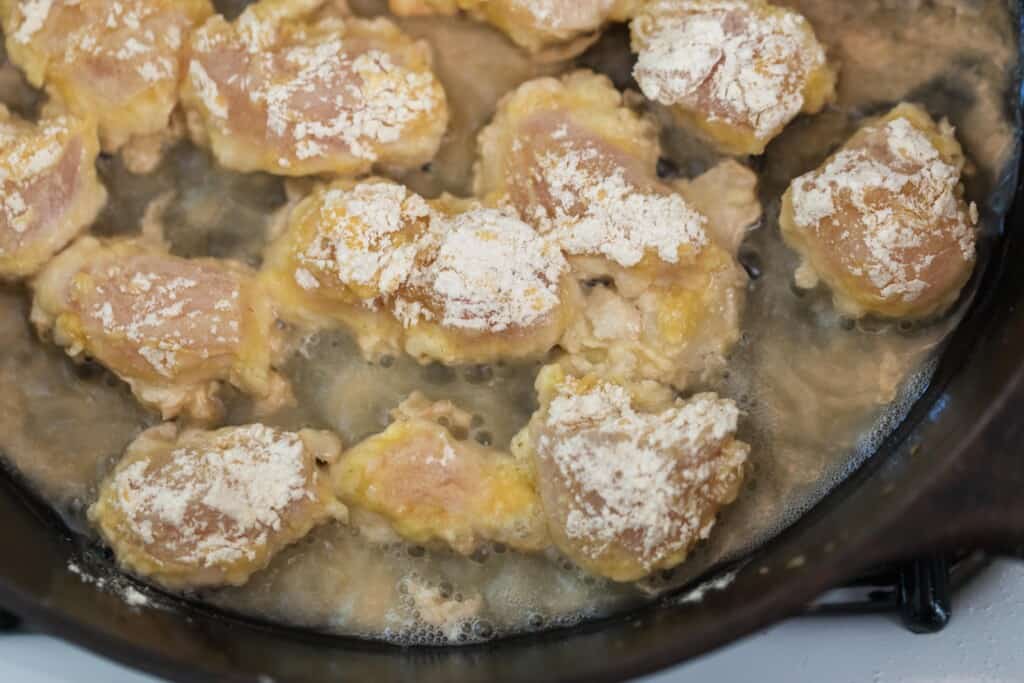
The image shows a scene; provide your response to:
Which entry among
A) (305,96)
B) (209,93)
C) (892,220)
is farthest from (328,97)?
(892,220)

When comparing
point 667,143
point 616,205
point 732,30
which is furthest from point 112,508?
point 732,30

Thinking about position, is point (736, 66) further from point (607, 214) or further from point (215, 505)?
point (215, 505)

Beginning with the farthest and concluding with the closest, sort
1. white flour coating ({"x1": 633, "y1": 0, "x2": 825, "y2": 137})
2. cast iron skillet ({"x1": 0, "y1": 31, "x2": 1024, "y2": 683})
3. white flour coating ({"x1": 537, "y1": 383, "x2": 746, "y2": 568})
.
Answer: white flour coating ({"x1": 633, "y1": 0, "x2": 825, "y2": 137}) → white flour coating ({"x1": 537, "y1": 383, "x2": 746, "y2": 568}) → cast iron skillet ({"x1": 0, "y1": 31, "x2": 1024, "y2": 683})

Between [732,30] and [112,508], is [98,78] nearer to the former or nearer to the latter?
[112,508]

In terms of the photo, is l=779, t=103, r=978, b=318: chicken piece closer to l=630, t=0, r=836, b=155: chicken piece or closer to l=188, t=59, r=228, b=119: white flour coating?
l=630, t=0, r=836, b=155: chicken piece

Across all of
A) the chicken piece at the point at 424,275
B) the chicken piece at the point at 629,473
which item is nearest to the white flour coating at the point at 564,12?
the chicken piece at the point at 424,275

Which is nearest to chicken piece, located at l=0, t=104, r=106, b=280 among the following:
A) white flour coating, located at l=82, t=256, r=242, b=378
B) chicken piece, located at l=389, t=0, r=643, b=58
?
white flour coating, located at l=82, t=256, r=242, b=378

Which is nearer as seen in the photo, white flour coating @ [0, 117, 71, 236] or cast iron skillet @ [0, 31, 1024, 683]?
cast iron skillet @ [0, 31, 1024, 683]
